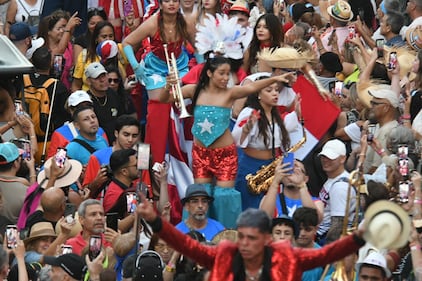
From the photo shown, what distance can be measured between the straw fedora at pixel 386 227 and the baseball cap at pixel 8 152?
514 centimetres

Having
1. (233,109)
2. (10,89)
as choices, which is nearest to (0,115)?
(10,89)

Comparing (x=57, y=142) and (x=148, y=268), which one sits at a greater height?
(x=148, y=268)

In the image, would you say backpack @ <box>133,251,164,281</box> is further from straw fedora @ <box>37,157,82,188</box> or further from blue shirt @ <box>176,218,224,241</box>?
straw fedora @ <box>37,157,82,188</box>

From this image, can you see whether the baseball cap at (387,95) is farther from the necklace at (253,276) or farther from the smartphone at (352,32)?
the necklace at (253,276)

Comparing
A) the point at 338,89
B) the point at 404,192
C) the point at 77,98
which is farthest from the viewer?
the point at 338,89

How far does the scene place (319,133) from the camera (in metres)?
16.5

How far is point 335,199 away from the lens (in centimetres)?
1503

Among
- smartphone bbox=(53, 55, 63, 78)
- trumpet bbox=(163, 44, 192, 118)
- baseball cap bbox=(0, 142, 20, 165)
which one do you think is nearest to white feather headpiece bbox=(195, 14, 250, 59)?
trumpet bbox=(163, 44, 192, 118)

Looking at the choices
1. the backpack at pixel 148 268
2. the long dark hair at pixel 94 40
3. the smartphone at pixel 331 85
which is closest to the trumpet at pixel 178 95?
the smartphone at pixel 331 85

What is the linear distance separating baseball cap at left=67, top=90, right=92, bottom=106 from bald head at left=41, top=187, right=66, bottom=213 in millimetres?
2630

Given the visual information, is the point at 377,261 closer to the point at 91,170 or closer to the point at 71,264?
the point at 71,264

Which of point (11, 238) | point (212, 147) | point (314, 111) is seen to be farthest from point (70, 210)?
point (314, 111)

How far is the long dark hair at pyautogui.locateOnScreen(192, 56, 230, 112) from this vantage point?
1550 centimetres

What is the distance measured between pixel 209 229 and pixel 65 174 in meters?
1.73
